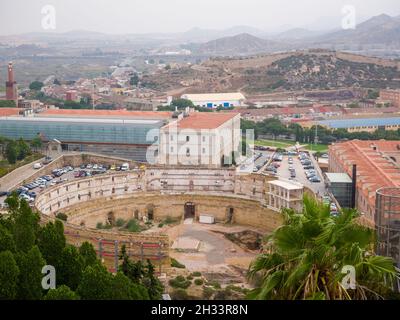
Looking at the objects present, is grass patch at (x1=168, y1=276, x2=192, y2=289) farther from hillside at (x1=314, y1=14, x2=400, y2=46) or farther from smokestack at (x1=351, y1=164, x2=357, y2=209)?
hillside at (x1=314, y1=14, x2=400, y2=46)

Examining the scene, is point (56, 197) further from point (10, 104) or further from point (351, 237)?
point (10, 104)

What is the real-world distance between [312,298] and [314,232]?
1.10 feet

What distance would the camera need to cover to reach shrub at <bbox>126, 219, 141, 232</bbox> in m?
13.9

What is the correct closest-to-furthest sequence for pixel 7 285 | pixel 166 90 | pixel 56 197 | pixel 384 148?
1. pixel 7 285
2. pixel 56 197
3. pixel 384 148
4. pixel 166 90

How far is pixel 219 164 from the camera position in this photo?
17531 mm

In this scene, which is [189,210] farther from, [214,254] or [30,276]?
[30,276]

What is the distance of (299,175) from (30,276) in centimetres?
1254

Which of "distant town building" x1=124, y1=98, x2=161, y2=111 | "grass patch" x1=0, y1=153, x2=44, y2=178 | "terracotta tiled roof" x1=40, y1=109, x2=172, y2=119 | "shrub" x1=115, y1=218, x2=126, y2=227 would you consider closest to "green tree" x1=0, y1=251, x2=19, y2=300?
"shrub" x1=115, y1=218, x2=126, y2=227

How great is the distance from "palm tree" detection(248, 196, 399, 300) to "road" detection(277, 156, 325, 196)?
10760 mm

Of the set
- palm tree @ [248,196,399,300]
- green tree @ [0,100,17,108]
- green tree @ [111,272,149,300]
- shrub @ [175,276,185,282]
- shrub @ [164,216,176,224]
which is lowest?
shrub @ [164,216,176,224]

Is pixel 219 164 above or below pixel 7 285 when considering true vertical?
below

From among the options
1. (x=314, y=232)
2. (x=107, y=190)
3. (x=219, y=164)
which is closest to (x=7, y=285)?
(x=314, y=232)

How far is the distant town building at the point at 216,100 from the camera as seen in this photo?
32.4 meters

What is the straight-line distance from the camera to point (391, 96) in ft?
113
